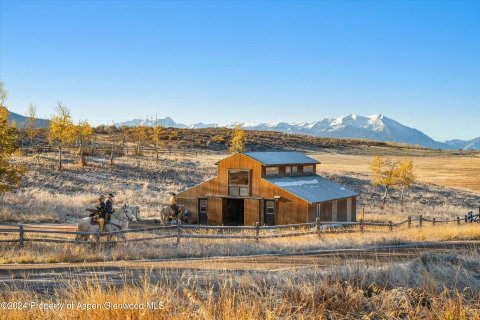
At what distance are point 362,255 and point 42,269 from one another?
990cm

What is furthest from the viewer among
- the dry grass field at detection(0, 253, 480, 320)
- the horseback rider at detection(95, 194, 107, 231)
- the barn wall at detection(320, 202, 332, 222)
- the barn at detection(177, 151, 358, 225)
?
the barn wall at detection(320, 202, 332, 222)

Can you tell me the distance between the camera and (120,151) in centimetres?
7681

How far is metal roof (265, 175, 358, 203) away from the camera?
112 feet

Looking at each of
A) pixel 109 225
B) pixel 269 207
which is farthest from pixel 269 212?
pixel 109 225

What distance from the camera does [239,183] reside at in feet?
119

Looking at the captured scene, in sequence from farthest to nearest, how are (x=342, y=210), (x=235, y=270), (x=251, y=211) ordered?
(x=342, y=210) → (x=251, y=211) → (x=235, y=270)

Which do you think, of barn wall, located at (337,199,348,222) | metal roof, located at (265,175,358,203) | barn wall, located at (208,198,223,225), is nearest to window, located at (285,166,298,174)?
metal roof, located at (265,175,358,203)

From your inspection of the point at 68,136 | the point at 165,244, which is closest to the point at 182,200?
the point at 165,244

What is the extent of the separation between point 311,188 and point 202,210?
8.76 m

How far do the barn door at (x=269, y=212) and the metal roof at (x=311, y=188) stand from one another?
151cm

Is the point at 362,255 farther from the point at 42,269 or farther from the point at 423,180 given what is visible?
the point at 423,180

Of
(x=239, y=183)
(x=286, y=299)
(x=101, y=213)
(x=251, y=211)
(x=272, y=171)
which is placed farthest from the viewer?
(x=272, y=171)

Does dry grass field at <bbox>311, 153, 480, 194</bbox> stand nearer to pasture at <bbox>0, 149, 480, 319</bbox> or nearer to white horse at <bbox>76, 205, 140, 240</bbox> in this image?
pasture at <bbox>0, 149, 480, 319</bbox>

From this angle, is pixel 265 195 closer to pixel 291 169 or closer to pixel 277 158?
pixel 277 158
